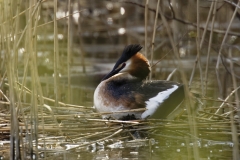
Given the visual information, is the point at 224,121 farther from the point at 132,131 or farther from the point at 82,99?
the point at 82,99

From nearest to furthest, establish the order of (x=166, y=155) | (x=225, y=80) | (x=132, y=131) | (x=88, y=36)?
(x=166, y=155)
(x=132, y=131)
(x=225, y=80)
(x=88, y=36)

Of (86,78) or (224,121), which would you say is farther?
(86,78)

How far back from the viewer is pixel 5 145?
4.54m

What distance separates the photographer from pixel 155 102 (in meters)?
5.04

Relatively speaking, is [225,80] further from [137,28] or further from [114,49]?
[137,28]

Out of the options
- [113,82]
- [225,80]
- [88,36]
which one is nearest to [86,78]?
[225,80]

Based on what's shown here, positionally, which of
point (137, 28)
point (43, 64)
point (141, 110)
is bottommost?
point (141, 110)

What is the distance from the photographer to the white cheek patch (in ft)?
16.5

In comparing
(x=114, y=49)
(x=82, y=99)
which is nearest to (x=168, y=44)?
(x=114, y=49)

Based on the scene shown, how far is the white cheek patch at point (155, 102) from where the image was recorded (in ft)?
16.5

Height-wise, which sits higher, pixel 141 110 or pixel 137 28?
pixel 137 28

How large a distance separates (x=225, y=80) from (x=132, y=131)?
351 cm

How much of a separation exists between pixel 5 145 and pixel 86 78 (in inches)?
146

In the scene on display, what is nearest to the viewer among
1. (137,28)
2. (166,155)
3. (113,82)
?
(166,155)
